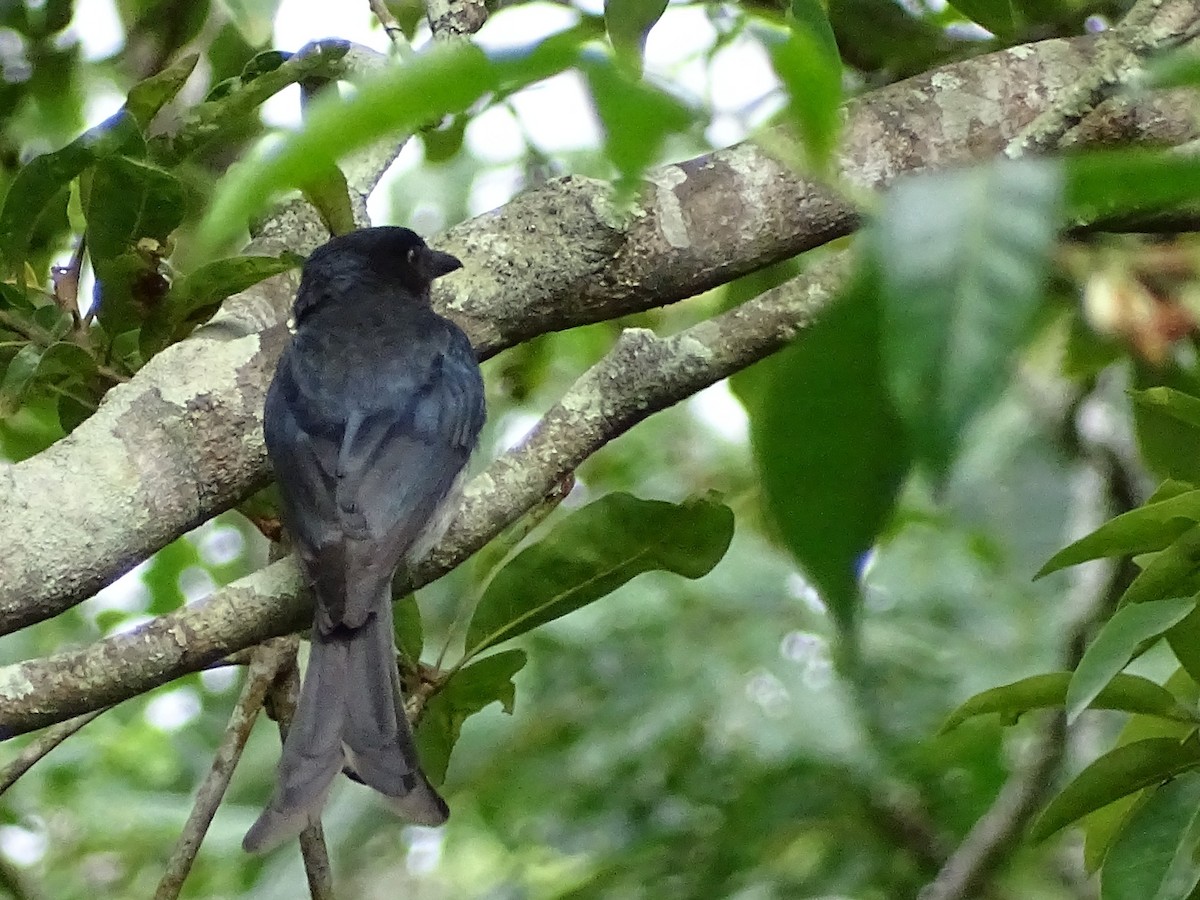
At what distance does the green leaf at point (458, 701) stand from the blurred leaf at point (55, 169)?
0.85m

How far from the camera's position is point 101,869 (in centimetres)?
370

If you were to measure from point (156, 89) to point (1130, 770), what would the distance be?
151 centimetres

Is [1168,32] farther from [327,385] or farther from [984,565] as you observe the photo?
[984,565]

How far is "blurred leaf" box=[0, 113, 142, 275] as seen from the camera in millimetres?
1830

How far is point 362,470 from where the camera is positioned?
7.06 ft

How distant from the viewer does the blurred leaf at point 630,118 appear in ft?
1.61

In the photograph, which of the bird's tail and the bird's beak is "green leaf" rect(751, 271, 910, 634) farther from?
the bird's beak

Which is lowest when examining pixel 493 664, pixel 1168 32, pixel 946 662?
pixel 946 662

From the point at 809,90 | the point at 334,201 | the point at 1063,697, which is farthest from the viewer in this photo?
the point at 334,201

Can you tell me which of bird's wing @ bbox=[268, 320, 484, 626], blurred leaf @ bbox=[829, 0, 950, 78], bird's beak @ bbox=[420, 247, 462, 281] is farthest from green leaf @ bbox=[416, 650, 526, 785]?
blurred leaf @ bbox=[829, 0, 950, 78]

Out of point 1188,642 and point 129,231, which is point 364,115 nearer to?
point 1188,642

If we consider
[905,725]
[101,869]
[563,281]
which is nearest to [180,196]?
[563,281]

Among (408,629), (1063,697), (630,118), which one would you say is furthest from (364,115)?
(408,629)

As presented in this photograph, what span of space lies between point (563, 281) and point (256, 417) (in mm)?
466
